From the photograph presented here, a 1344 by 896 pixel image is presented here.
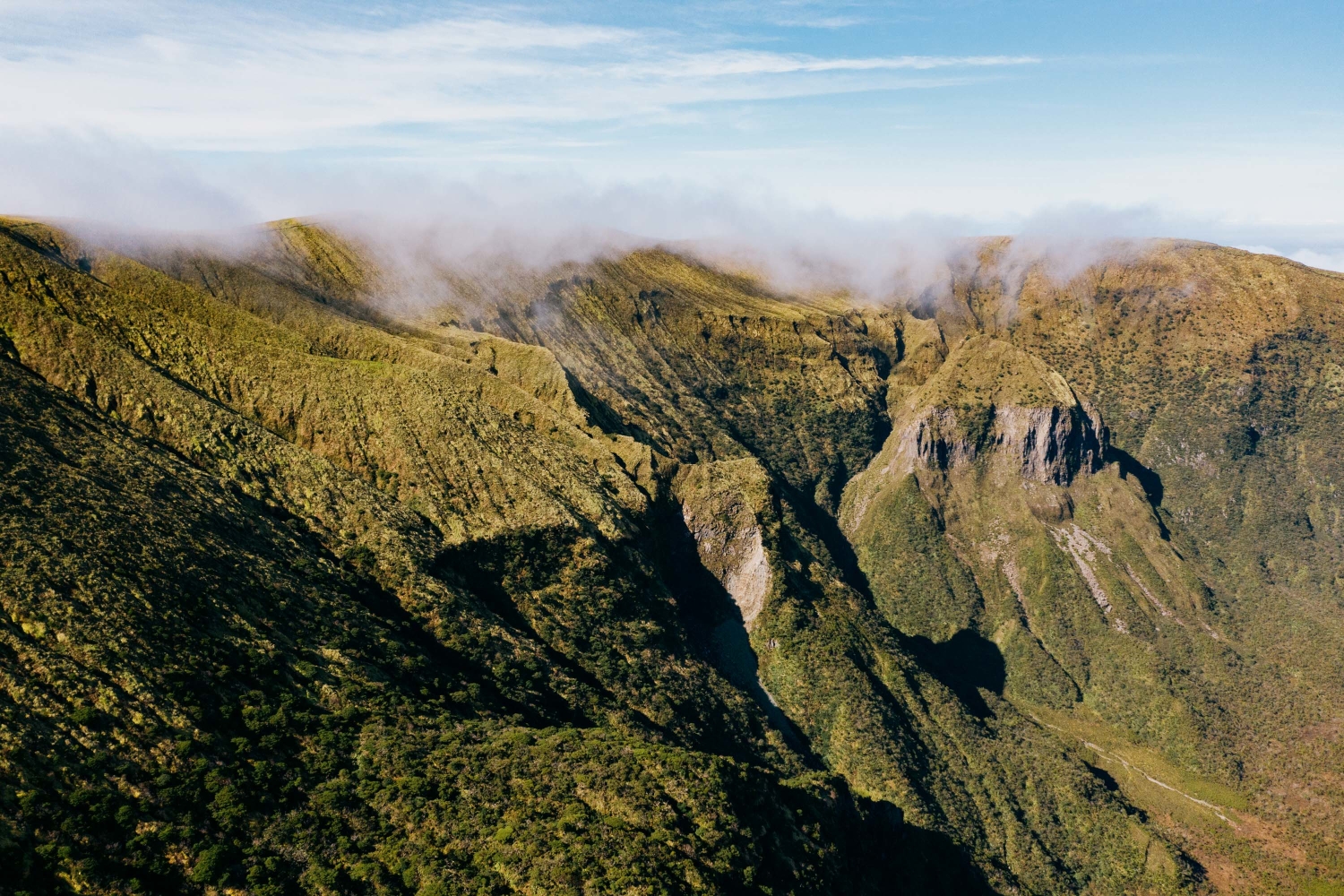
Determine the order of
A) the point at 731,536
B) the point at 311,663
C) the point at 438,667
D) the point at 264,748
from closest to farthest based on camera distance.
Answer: the point at 264,748, the point at 311,663, the point at 438,667, the point at 731,536

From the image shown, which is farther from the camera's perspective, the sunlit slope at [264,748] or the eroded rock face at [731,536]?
the eroded rock face at [731,536]

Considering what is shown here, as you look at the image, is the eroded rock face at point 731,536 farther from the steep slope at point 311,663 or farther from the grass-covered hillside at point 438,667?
the steep slope at point 311,663

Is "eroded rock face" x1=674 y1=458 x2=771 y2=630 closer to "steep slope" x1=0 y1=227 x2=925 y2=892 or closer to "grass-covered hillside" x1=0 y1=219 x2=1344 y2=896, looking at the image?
"grass-covered hillside" x1=0 y1=219 x2=1344 y2=896

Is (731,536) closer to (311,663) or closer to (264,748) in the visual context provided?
(311,663)

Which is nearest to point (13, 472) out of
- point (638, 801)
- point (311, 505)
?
point (311, 505)

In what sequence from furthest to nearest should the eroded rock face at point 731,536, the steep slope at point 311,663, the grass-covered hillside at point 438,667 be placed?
the eroded rock face at point 731,536, the grass-covered hillside at point 438,667, the steep slope at point 311,663

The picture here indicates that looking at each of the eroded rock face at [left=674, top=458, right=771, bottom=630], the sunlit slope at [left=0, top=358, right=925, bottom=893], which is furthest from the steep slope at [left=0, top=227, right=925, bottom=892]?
the eroded rock face at [left=674, top=458, right=771, bottom=630]

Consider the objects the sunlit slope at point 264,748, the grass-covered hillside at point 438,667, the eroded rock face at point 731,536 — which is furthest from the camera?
the eroded rock face at point 731,536

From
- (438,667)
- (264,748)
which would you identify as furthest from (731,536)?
(264,748)

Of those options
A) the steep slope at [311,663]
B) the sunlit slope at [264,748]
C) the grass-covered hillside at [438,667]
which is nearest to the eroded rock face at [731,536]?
the grass-covered hillside at [438,667]
